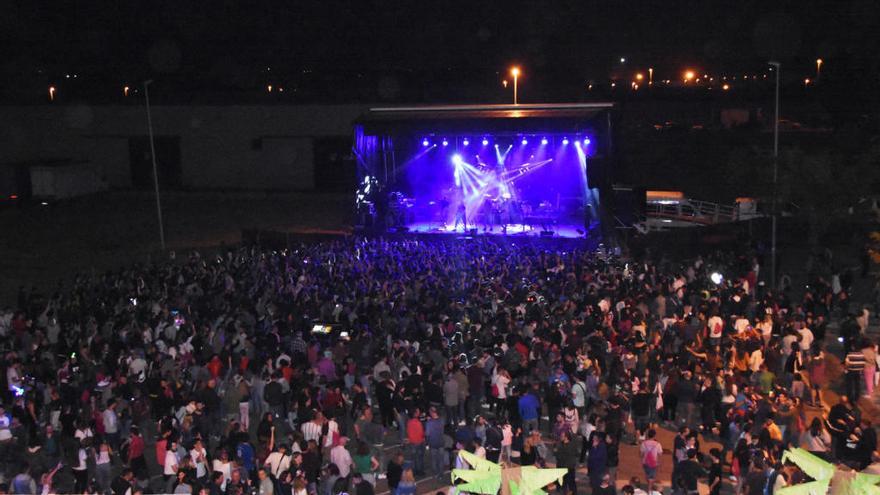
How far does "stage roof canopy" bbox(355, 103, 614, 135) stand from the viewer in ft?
81.0

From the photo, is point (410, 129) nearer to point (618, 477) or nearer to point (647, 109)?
point (618, 477)

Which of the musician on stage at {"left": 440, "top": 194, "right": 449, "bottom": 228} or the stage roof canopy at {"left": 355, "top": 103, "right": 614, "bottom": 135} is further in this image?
the musician on stage at {"left": 440, "top": 194, "right": 449, "bottom": 228}

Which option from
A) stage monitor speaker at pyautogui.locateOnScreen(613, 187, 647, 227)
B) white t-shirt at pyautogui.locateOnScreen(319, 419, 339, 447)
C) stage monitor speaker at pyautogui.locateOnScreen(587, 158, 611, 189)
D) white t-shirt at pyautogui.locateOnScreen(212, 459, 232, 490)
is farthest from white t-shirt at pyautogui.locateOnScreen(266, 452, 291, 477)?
stage monitor speaker at pyautogui.locateOnScreen(613, 187, 647, 227)

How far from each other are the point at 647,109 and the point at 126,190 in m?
25.4

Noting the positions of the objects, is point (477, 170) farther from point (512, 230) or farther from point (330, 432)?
point (330, 432)

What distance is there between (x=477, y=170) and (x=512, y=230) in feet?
8.98

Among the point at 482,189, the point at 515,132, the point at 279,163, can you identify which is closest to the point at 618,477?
the point at 515,132

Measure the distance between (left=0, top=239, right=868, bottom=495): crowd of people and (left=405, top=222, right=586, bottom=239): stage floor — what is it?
23.7 feet

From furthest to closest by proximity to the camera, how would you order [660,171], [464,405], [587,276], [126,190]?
1. [126,190]
2. [660,171]
3. [587,276]
4. [464,405]

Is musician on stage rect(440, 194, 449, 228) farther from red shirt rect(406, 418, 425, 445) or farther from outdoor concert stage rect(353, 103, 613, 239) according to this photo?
red shirt rect(406, 418, 425, 445)

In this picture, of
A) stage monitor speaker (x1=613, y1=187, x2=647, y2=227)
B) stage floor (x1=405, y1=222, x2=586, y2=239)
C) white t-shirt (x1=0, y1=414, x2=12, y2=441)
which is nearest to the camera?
white t-shirt (x1=0, y1=414, x2=12, y2=441)

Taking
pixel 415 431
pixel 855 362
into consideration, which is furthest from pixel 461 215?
pixel 415 431

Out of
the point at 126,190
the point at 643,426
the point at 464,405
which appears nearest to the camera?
the point at 643,426

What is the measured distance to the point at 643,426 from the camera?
33.5 feet
